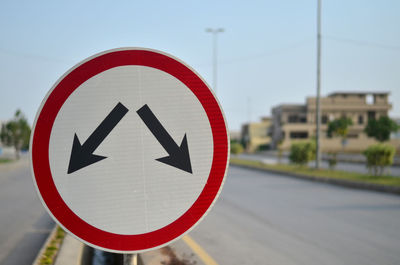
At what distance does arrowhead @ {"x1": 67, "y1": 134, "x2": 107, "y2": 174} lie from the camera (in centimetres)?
131

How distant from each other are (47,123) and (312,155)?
864 inches

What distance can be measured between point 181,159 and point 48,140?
45cm

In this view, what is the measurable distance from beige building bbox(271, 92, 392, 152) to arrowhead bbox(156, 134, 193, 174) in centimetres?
7046

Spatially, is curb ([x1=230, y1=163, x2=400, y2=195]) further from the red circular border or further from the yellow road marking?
the red circular border

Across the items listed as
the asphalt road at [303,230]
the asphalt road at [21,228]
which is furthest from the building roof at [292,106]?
the asphalt road at [21,228]

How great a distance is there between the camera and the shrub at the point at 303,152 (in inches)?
864

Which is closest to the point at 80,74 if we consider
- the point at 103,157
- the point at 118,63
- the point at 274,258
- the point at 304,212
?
the point at 118,63

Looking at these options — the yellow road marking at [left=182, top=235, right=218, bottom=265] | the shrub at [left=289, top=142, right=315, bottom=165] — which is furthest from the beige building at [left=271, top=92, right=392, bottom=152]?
the yellow road marking at [left=182, top=235, right=218, bottom=265]

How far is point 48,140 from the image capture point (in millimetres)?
1324

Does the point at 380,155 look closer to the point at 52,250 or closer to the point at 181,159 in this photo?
the point at 52,250

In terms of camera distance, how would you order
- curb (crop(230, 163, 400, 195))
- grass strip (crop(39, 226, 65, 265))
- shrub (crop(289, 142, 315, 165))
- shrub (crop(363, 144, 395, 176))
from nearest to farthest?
grass strip (crop(39, 226, 65, 265)) → curb (crop(230, 163, 400, 195)) → shrub (crop(363, 144, 395, 176)) → shrub (crop(289, 142, 315, 165))

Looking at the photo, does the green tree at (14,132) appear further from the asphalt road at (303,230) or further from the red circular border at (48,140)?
the red circular border at (48,140)

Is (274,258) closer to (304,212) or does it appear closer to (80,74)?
(304,212)

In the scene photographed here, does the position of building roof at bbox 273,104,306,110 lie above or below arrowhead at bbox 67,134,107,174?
above
